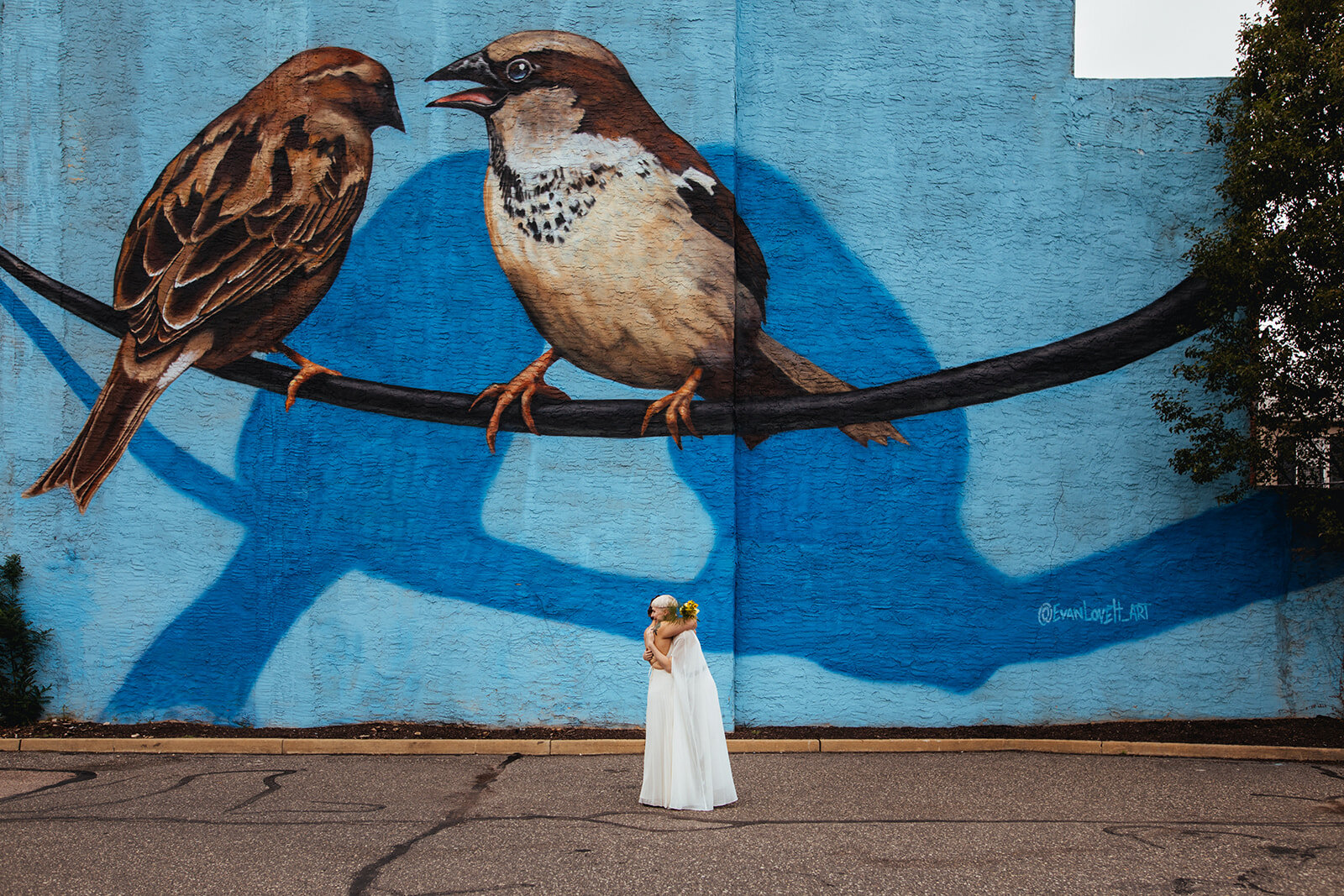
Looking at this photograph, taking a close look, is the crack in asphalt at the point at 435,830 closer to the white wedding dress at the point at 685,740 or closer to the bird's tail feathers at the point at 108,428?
the white wedding dress at the point at 685,740

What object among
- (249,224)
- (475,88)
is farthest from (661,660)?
(249,224)

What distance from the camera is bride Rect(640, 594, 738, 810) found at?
6.56 m

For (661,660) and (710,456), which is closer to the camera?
(661,660)

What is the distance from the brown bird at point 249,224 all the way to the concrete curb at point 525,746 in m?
3.23

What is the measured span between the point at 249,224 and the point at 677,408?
4.84m

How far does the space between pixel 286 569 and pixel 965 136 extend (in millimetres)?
8245

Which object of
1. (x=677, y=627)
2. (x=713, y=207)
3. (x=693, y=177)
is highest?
(x=693, y=177)

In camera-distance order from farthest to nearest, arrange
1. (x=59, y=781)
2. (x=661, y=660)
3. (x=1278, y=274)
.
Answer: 1. (x=1278, y=274)
2. (x=59, y=781)
3. (x=661, y=660)

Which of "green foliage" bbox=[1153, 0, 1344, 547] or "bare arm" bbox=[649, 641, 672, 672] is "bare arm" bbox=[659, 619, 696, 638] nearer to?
"bare arm" bbox=[649, 641, 672, 672]

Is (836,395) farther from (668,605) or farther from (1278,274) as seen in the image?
(1278,274)

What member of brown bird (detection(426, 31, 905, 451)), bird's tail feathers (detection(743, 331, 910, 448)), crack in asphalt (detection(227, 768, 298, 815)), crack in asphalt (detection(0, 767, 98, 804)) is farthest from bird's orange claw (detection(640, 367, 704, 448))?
crack in asphalt (detection(0, 767, 98, 804))

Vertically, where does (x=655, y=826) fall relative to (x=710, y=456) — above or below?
below

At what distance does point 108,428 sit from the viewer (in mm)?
9523

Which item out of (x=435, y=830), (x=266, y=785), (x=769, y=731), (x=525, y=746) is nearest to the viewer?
(x=435, y=830)
